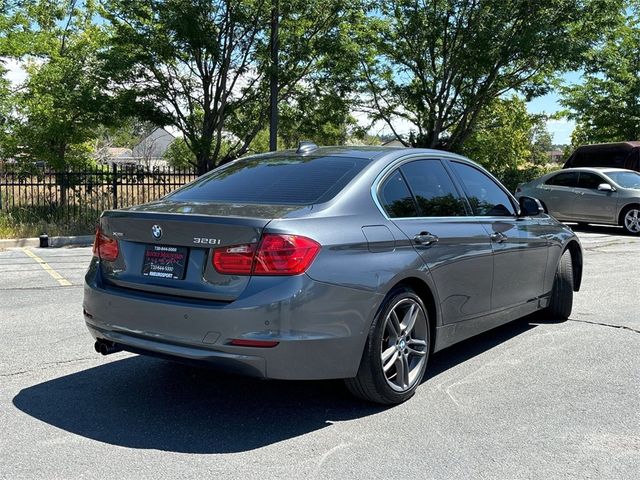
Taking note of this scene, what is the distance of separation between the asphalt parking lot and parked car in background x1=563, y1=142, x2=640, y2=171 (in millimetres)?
13003

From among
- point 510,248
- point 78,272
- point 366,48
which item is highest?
point 366,48

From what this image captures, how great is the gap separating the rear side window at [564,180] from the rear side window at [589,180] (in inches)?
5.2

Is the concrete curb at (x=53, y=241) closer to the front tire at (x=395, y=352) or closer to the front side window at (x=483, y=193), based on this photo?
the front side window at (x=483, y=193)

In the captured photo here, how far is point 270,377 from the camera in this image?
3.53 m

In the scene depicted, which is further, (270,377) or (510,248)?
(510,248)

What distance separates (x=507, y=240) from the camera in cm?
521

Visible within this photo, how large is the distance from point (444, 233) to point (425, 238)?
0.28m

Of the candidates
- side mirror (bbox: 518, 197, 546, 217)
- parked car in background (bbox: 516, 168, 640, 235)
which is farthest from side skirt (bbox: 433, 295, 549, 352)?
parked car in background (bbox: 516, 168, 640, 235)

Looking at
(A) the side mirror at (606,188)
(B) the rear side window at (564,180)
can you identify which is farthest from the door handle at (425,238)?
(B) the rear side window at (564,180)

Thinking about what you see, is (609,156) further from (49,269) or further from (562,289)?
(49,269)

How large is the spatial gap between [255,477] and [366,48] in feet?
53.2

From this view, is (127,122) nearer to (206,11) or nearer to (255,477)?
(206,11)

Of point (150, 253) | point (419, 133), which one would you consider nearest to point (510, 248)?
point (150, 253)

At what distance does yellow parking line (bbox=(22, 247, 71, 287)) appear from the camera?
848 cm
